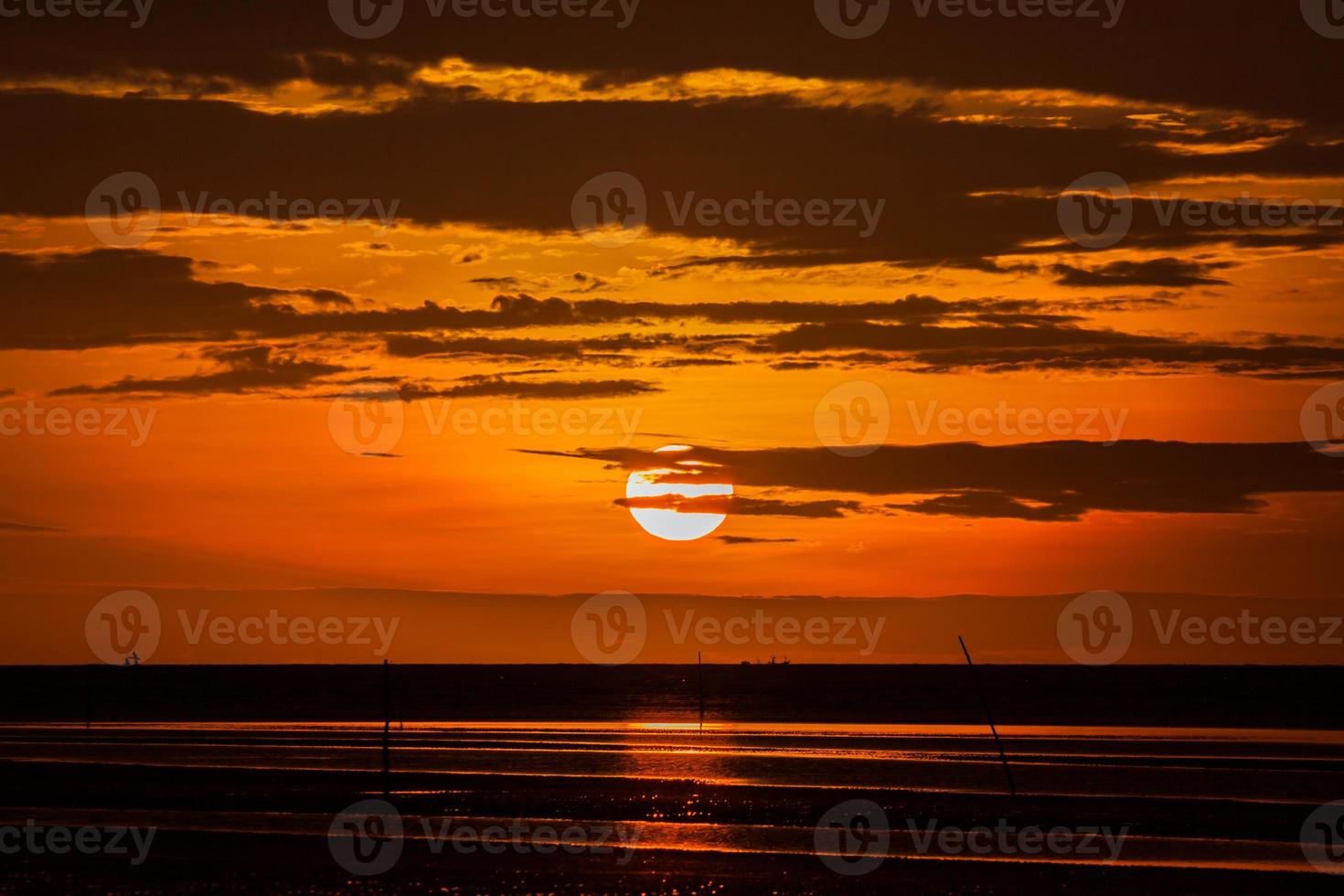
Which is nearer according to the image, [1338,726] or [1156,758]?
[1156,758]

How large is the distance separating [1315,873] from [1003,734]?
136 feet

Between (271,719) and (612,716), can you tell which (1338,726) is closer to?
(612,716)

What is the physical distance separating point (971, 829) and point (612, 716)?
56528 millimetres

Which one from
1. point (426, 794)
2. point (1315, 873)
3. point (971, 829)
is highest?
point (426, 794)

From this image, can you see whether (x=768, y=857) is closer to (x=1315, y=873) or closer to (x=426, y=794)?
(x=1315, y=873)

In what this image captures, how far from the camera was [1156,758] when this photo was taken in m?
52.2

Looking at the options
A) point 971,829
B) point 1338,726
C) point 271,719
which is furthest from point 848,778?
point 271,719

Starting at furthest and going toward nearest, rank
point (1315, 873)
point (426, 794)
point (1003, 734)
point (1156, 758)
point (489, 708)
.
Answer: point (489, 708) → point (1003, 734) → point (1156, 758) → point (426, 794) → point (1315, 873)

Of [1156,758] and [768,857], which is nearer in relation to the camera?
[768,857]

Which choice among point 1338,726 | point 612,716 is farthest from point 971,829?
point 612,716

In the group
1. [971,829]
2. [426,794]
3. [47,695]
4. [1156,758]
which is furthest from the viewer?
[47,695]

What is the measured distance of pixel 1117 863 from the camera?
2848cm

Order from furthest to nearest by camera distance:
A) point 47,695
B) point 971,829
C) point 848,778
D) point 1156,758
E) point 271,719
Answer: point 47,695, point 271,719, point 1156,758, point 848,778, point 971,829

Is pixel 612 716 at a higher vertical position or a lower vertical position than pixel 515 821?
higher
